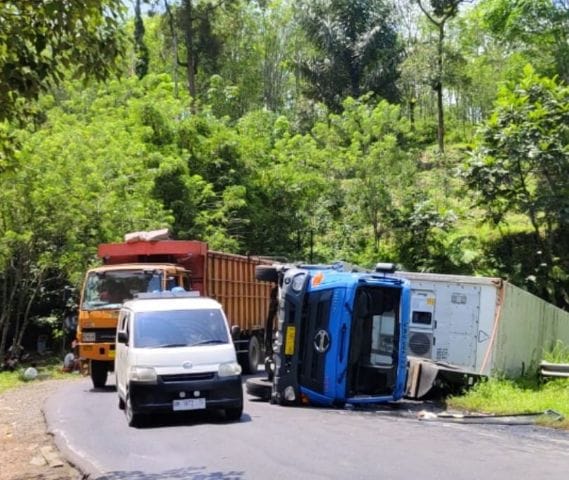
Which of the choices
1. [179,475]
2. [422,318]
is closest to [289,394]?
[422,318]

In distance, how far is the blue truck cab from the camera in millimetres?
13039

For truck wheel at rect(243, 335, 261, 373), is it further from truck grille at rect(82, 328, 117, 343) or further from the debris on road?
the debris on road

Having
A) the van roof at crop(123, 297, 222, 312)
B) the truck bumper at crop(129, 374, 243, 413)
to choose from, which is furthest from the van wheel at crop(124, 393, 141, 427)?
the van roof at crop(123, 297, 222, 312)

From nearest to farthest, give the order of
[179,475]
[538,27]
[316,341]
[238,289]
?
[179,475] → [316,341] → [238,289] → [538,27]

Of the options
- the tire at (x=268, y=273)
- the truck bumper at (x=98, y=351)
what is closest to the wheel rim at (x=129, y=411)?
the tire at (x=268, y=273)

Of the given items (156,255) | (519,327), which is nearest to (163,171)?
(156,255)

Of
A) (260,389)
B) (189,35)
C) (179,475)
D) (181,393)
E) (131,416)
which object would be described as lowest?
(260,389)

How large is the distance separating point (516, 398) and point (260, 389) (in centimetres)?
464

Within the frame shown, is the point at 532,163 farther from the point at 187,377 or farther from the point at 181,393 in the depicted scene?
the point at 181,393

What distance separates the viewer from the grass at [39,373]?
20.0m

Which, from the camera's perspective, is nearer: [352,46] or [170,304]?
[170,304]

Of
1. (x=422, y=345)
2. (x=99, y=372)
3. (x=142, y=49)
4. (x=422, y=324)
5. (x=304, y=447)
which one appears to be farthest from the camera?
(x=142, y=49)

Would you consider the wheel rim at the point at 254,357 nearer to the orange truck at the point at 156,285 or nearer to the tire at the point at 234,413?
the orange truck at the point at 156,285

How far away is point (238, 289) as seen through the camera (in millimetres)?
20016
